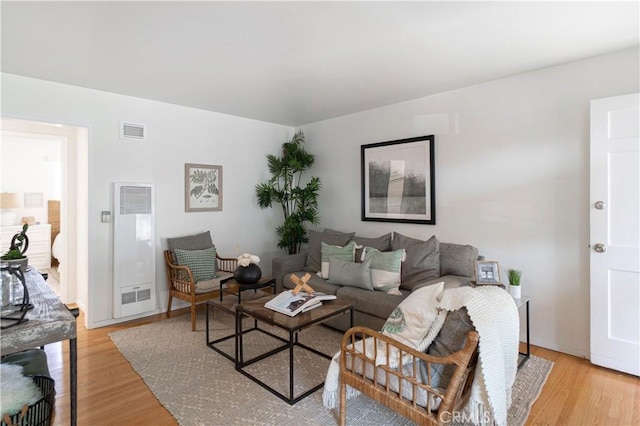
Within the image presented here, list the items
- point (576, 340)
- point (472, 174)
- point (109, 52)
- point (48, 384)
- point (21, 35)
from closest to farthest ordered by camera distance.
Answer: point (48, 384) → point (21, 35) → point (109, 52) → point (576, 340) → point (472, 174)

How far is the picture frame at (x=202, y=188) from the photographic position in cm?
424

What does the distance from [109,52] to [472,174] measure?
3.48 meters

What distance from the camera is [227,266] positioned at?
443 centimetres

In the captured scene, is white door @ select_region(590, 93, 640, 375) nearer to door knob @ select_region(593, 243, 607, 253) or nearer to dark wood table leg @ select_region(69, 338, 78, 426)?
door knob @ select_region(593, 243, 607, 253)

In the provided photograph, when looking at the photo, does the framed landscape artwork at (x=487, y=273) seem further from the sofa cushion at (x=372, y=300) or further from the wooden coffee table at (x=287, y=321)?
the wooden coffee table at (x=287, y=321)

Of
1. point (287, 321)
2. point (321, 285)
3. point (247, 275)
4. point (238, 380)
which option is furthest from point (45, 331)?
point (321, 285)

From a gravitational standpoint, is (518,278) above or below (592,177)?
below

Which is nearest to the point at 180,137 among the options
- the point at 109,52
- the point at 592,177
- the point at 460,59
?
the point at 109,52

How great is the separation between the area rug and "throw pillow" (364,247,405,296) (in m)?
0.68

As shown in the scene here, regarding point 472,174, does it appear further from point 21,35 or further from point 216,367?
point 21,35

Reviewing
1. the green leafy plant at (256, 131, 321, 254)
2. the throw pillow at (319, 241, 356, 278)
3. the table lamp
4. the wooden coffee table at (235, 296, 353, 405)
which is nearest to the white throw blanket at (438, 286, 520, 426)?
the wooden coffee table at (235, 296, 353, 405)

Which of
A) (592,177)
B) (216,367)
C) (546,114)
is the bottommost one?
(216,367)

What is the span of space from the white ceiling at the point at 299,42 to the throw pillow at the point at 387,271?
5.79 feet

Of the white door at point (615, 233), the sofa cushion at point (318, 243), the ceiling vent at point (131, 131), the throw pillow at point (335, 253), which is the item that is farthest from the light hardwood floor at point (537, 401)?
the ceiling vent at point (131, 131)
